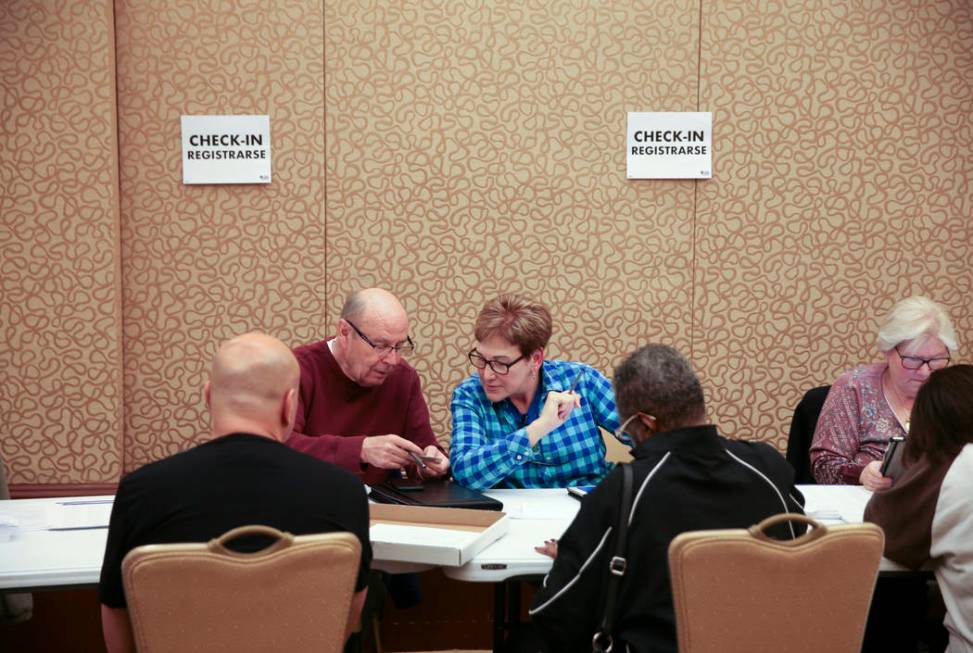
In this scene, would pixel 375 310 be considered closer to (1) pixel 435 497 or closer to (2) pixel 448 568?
(1) pixel 435 497

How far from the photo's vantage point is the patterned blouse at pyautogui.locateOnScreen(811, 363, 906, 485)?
3.29 m

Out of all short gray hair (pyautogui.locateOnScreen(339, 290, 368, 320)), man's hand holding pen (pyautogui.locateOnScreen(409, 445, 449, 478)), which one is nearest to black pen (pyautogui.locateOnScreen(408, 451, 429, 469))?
man's hand holding pen (pyautogui.locateOnScreen(409, 445, 449, 478))

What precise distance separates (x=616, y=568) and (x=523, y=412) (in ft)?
4.17

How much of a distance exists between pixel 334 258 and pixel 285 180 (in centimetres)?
41

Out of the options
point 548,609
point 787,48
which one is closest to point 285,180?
point 787,48

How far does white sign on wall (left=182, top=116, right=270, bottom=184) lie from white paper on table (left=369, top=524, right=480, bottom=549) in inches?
89.0

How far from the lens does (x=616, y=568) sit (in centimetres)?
194

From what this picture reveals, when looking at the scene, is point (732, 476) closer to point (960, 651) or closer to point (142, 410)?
point (960, 651)

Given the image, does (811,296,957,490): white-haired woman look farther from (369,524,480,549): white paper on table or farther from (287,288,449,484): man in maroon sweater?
(369,524,480,549): white paper on table

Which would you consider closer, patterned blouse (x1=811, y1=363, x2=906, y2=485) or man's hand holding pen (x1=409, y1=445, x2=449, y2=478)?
man's hand holding pen (x1=409, y1=445, x2=449, y2=478)

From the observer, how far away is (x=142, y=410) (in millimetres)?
4270

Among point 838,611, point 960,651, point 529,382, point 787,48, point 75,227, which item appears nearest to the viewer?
point 838,611

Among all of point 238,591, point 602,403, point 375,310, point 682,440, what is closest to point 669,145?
point 602,403

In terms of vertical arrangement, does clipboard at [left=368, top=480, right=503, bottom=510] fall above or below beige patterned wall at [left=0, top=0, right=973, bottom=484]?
below
